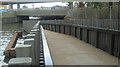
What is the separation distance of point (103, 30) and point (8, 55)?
1030 centimetres

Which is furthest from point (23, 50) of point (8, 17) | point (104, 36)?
point (8, 17)

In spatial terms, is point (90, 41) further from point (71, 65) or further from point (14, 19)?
point (14, 19)

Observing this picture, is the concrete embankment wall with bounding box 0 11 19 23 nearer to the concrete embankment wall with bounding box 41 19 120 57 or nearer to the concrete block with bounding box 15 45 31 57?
the concrete embankment wall with bounding box 41 19 120 57

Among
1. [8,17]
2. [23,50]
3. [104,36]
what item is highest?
[23,50]

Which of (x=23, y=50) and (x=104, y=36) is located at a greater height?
(x=23, y=50)

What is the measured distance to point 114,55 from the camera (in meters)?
11.8

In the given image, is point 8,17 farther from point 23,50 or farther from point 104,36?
point 23,50

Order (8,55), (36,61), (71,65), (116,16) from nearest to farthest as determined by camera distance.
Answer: (36,61), (71,65), (116,16), (8,55)

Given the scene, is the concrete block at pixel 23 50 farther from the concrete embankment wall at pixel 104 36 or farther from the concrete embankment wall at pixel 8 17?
the concrete embankment wall at pixel 8 17

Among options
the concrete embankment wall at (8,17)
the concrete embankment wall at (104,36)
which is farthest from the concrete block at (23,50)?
the concrete embankment wall at (8,17)

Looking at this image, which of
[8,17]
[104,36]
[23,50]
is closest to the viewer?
[23,50]

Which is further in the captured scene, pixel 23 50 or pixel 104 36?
pixel 104 36

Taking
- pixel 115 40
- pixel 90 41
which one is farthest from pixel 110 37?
pixel 90 41

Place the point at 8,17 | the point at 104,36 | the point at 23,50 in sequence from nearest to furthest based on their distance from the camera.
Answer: the point at 23,50
the point at 104,36
the point at 8,17
